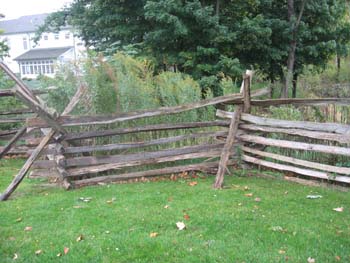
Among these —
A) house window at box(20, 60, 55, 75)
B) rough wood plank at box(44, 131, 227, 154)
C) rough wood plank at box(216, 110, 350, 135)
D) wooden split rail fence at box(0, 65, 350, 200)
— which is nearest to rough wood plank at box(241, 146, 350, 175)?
wooden split rail fence at box(0, 65, 350, 200)

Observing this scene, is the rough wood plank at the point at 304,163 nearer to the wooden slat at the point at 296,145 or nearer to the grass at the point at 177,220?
the wooden slat at the point at 296,145

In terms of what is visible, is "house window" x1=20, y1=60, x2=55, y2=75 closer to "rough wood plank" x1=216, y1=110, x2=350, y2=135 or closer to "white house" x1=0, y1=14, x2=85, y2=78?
"white house" x1=0, y1=14, x2=85, y2=78

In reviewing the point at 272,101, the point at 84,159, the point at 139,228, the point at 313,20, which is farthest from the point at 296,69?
the point at 139,228

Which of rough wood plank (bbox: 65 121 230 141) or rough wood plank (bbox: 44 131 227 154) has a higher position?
rough wood plank (bbox: 65 121 230 141)

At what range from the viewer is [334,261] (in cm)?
342

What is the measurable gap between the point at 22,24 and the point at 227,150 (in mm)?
55587

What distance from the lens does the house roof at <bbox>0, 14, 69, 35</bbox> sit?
52.0 metres

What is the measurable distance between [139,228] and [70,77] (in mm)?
4077

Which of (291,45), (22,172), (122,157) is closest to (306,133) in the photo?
(122,157)

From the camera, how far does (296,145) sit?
18.7ft

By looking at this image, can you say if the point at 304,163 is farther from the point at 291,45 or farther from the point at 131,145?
the point at 291,45

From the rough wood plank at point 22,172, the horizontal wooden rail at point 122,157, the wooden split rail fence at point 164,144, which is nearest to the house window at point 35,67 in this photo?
the wooden split rail fence at point 164,144

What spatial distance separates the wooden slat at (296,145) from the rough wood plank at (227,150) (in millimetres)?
514

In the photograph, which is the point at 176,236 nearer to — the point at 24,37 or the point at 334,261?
the point at 334,261
